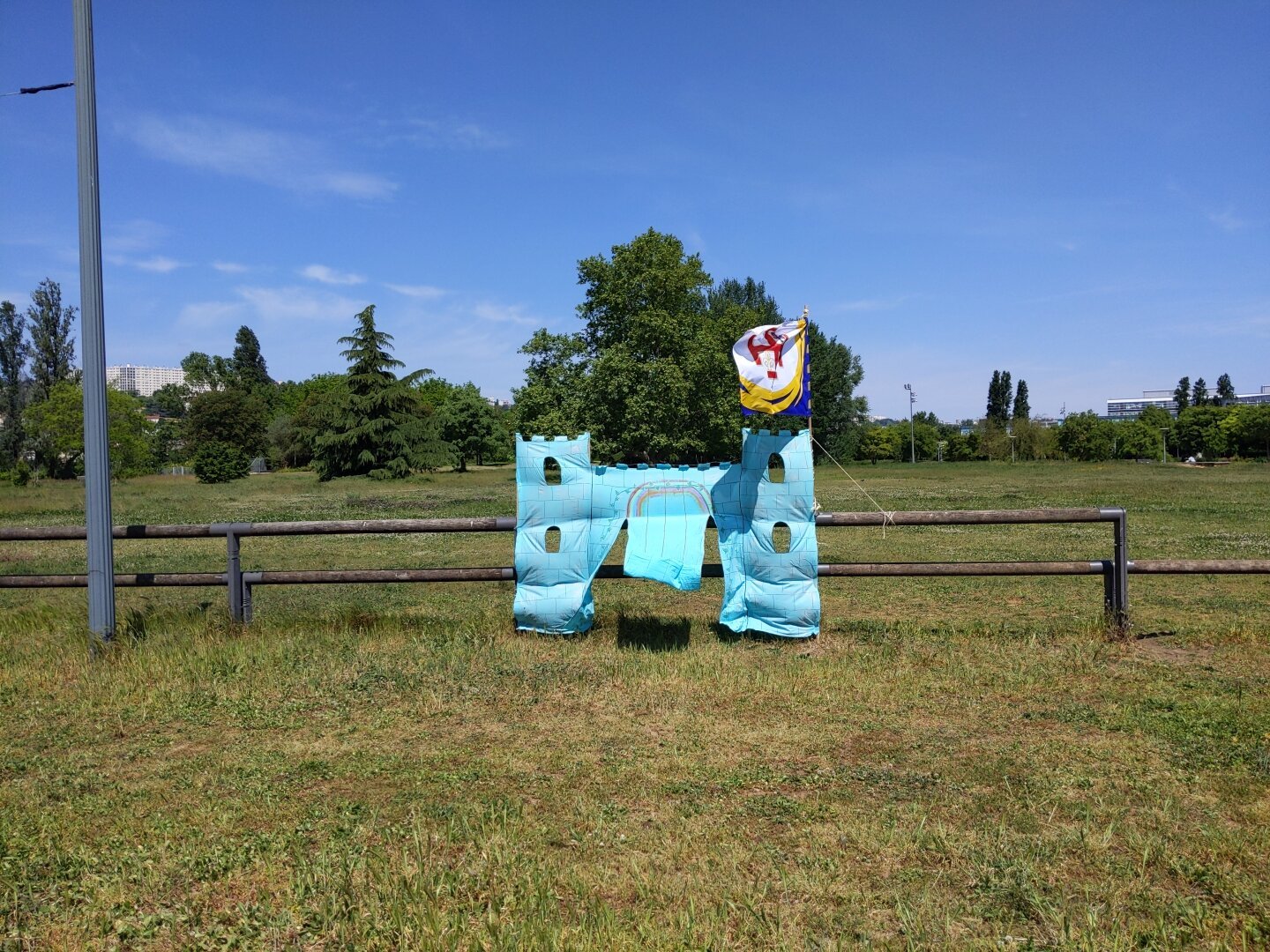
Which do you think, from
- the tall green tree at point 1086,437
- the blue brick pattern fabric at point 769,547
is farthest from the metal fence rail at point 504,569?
the tall green tree at point 1086,437

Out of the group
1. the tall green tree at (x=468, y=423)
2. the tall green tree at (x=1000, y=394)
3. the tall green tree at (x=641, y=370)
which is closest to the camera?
the tall green tree at (x=641, y=370)

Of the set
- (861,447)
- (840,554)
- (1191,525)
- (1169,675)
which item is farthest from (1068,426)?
(1169,675)

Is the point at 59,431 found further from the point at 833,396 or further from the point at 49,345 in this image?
the point at 833,396

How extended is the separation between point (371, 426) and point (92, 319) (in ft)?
151

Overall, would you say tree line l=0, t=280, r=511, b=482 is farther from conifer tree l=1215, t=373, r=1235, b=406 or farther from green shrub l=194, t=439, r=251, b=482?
conifer tree l=1215, t=373, r=1235, b=406

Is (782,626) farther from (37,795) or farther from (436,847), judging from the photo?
(37,795)

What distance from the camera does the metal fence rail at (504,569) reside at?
7910mm

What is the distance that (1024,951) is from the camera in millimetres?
3229

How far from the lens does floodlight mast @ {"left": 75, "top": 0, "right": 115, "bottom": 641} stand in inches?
293

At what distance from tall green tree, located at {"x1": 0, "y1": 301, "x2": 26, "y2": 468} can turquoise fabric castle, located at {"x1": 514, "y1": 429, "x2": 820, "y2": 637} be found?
3033 cm

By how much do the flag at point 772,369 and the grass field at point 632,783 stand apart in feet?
6.92

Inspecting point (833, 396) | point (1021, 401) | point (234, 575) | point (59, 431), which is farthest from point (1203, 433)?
point (234, 575)

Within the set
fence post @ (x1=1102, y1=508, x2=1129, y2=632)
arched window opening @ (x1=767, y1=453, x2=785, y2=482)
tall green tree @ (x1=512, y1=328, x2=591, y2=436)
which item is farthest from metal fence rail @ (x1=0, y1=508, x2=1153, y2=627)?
tall green tree @ (x1=512, y1=328, x2=591, y2=436)

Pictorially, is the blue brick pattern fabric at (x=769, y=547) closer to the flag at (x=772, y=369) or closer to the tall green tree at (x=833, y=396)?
the flag at (x=772, y=369)
